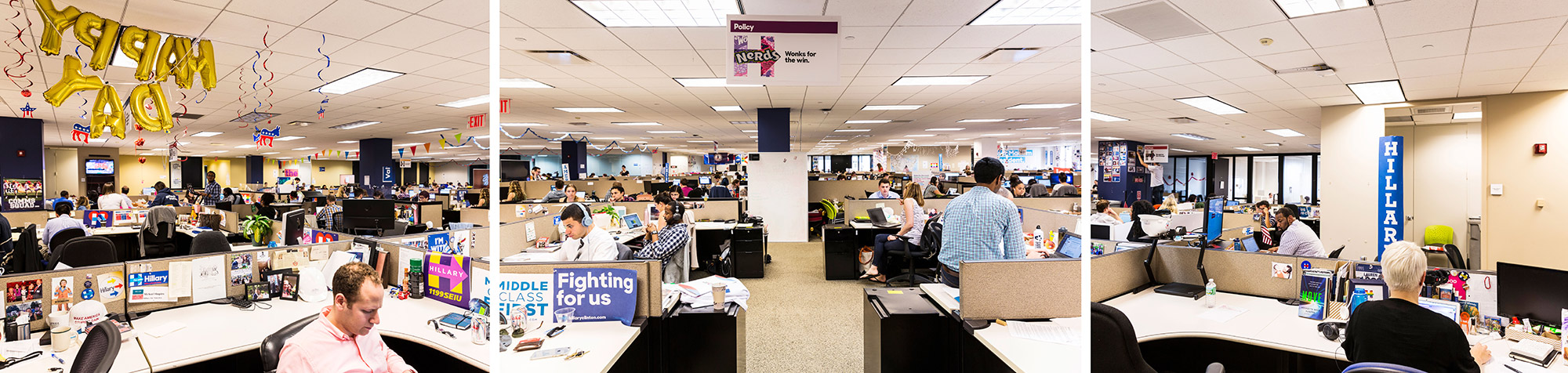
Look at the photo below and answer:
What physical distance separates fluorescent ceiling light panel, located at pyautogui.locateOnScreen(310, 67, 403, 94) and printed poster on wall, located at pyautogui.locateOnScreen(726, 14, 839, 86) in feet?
10.6

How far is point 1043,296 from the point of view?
2506 mm

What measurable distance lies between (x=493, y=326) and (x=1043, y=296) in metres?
2.07

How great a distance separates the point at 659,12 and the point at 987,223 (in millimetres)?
1917

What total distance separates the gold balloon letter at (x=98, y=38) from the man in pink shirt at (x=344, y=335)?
79.8 inches

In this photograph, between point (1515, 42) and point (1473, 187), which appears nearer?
point (1515, 42)

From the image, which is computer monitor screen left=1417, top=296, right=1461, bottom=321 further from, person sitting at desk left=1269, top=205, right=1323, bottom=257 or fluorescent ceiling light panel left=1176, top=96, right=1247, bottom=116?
fluorescent ceiling light panel left=1176, top=96, right=1247, bottom=116

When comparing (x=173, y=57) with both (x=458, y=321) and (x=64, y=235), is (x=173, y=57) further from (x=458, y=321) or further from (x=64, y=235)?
(x=64, y=235)

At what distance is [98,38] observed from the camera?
9.12 ft

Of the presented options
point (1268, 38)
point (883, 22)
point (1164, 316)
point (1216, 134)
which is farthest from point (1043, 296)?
point (1216, 134)

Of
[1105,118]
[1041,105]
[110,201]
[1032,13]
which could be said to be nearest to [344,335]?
[1032,13]

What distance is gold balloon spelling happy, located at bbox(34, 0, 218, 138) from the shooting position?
259 centimetres

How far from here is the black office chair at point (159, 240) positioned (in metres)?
5.90

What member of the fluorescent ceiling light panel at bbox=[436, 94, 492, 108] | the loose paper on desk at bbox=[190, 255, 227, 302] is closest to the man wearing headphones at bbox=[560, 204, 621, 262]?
the loose paper on desk at bbox=[190, 255, 227, 302]

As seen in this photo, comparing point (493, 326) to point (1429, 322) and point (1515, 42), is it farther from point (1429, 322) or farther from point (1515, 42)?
point (1515, 42)
